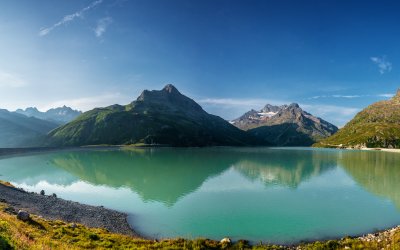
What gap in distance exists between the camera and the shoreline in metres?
38.4

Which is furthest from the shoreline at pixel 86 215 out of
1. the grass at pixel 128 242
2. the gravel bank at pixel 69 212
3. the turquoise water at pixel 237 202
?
the turquoise water at pixel 237 202

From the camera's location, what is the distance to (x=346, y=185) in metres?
Answer: 92.0

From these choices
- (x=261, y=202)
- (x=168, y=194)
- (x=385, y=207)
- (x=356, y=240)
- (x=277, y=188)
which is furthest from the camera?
(x=277, y=188)

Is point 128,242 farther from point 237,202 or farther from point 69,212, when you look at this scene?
point 237,202

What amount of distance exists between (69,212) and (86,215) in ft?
11.8

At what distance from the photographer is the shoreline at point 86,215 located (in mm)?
38375

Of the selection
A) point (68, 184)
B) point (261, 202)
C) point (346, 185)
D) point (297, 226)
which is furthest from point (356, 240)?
point (68, 184)

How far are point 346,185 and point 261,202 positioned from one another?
133 ft

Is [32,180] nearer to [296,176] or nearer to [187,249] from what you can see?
[187,249]

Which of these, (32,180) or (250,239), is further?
(32,180)

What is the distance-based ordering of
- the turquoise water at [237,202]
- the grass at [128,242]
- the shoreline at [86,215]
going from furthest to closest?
the turquoise water at [237,202], the shoreline at [86,215], the grass at [128,242]

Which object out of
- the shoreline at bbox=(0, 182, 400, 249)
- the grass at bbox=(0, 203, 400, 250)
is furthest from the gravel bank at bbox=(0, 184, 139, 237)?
the grass at bbox=(0, 203, 400, 250)

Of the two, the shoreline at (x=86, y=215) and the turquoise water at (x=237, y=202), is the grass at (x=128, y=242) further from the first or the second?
the turquoise water at (x=237, y=202)

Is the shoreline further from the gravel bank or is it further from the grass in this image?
the grass
